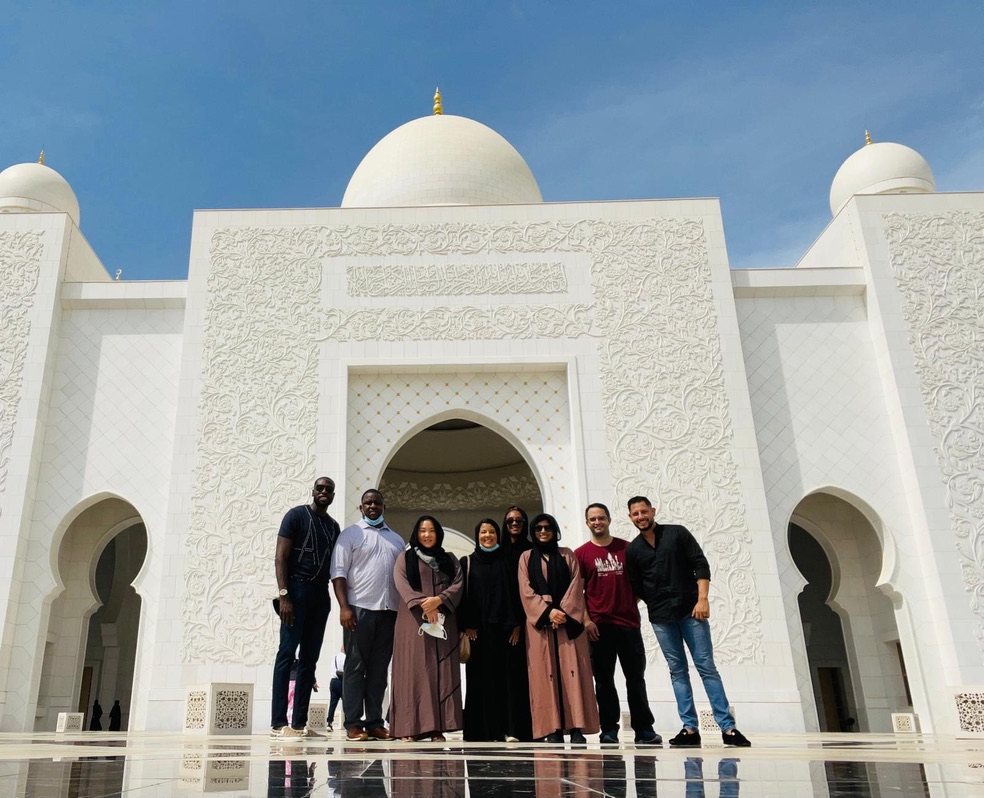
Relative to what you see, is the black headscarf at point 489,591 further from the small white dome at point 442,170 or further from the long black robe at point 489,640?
the small white dome at point 442,170

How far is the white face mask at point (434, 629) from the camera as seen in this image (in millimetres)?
3772

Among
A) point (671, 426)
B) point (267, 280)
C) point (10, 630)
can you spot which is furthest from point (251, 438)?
point (671, 426)

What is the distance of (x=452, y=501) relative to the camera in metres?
14.2

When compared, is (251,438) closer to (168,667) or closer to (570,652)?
(168,667)

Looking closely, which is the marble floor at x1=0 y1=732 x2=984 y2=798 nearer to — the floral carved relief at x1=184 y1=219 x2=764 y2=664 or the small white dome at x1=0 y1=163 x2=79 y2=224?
the floral carved relief at x1=184 y1=219 x2=764 y2=664

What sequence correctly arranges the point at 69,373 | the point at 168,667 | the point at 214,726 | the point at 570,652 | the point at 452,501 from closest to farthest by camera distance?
the point at 570,652, the point at 214,726, the point at 168,667, the point at 69,373, the point at 452,501

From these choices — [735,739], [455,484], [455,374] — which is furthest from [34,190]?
[735,739]

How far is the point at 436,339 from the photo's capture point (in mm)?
8078

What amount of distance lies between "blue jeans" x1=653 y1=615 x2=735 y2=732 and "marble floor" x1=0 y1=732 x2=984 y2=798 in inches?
29.1

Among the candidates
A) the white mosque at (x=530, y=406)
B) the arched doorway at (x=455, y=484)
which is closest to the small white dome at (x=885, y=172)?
the white mosque at (x=530, y=406)

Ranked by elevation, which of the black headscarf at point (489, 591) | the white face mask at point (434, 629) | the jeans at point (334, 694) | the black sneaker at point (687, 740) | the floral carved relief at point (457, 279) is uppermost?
the floral carved relief at point (457, 279)

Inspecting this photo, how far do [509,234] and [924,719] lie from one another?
597 centimetres

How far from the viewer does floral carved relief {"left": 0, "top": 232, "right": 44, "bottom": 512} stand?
795 cm

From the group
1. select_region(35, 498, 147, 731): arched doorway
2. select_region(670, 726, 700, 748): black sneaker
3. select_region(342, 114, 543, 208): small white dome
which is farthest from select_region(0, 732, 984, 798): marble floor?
select_region(342, 114, 543, 208): small white dome
